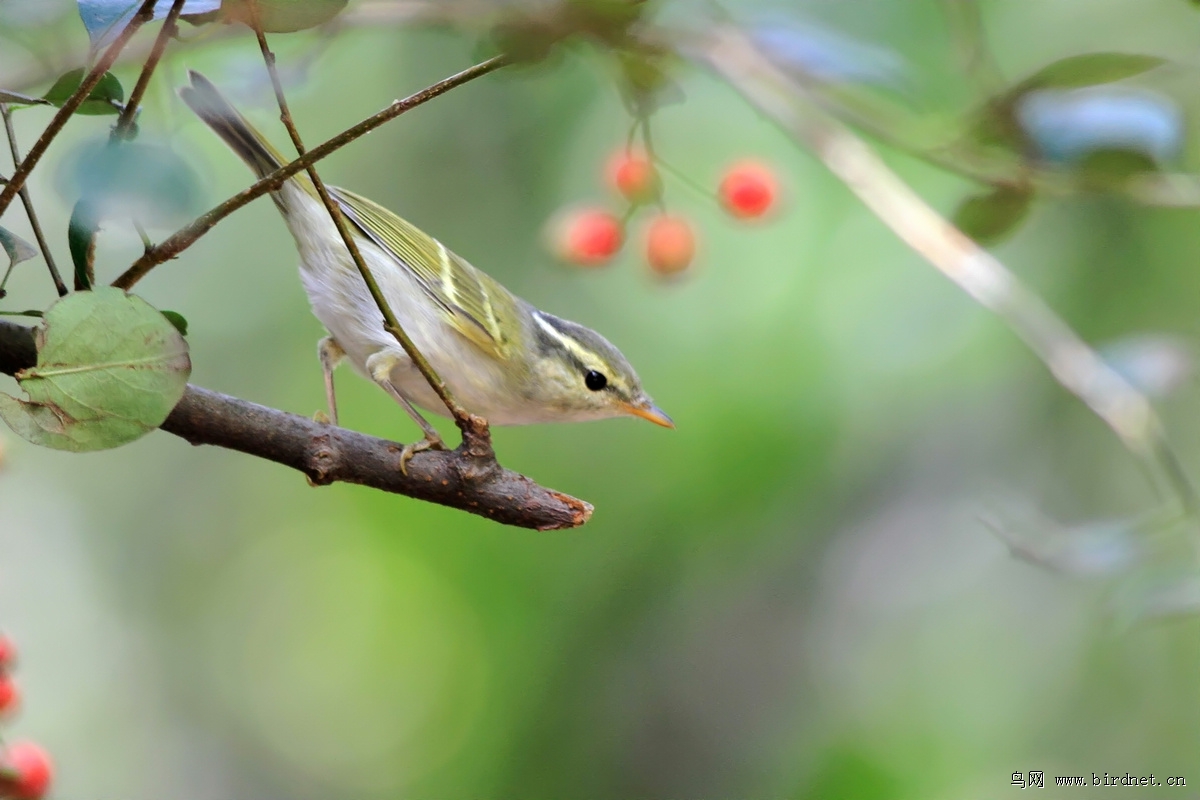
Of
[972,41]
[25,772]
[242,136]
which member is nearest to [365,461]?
[25,772]

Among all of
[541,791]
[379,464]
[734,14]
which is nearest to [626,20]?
[379,464]

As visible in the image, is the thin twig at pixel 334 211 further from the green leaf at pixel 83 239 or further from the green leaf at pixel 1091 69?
the green leaf at pixel 1091 69

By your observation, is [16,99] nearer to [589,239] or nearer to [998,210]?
[998,210]

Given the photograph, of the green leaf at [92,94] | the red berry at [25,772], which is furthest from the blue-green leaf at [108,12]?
the red berry at [25,772]

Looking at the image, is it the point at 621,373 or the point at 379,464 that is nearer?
the point at 379,464

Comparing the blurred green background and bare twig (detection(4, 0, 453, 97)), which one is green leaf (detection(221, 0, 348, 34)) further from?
the blurred green background

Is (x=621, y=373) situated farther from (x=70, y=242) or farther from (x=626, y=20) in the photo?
(x=70, y=242)

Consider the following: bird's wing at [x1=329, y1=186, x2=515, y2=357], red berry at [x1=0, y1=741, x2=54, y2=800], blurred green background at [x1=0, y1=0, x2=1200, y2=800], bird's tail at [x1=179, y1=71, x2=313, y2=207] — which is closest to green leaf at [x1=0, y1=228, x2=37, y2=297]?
bird's tail at [x1=179, y1=71, x2=313, y2=207]
